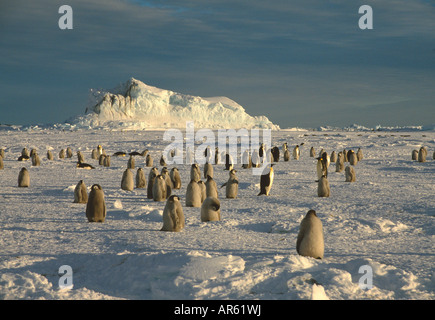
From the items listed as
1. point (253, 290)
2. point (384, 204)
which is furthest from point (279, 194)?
point (253, 290)

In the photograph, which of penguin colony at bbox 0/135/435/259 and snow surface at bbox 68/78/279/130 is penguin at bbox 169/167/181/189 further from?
snow surface at bbox 68/78/279/130

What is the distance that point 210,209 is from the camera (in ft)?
26.5

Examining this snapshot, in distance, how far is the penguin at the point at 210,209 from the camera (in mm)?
8023

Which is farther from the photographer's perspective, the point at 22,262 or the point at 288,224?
the point at 288,224

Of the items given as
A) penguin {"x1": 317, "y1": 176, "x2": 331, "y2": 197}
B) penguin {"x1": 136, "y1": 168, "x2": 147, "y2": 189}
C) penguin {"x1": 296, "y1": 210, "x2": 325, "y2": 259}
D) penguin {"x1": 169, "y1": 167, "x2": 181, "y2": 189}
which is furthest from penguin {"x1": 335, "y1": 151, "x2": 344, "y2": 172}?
penguin {"x1": 296, "y1": 210, "x2": 325, "y2": 259}

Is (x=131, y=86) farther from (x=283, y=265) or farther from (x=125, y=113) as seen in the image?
(x=283, y=265)

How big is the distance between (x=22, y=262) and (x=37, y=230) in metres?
1.96

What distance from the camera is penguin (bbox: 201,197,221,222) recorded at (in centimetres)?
802

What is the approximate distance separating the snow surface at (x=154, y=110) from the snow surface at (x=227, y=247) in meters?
45.0

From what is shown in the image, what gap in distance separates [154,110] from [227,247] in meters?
57.6

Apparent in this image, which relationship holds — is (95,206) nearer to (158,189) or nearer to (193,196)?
(193,196)

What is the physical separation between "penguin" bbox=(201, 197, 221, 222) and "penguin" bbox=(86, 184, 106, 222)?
1.72 m

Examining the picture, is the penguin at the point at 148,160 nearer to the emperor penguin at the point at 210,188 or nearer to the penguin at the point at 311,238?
the emperor penguin at the point at 210,188

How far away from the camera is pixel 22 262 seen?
5555mm
